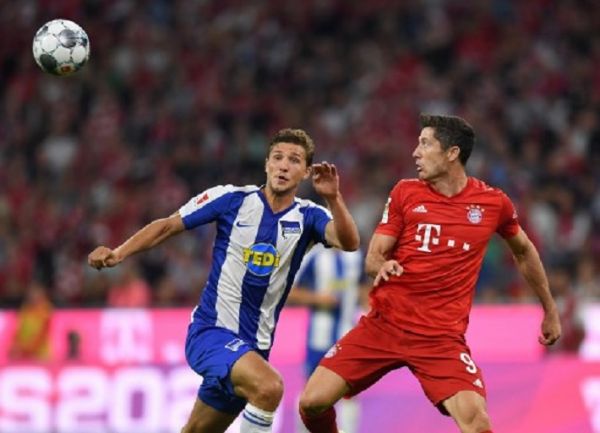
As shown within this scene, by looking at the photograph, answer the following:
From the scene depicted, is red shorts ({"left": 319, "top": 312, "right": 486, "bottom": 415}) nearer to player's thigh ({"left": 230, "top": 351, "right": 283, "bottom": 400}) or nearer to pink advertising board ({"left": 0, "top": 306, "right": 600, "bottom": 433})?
player's thigh ({"left": 230, "top": 351, "right": 283, "bottom": 400})

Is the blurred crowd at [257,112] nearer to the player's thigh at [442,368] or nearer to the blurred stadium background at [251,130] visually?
the blurred stadium background at [251,130]

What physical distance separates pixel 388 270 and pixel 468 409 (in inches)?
33.4

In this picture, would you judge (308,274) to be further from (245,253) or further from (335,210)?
(335,210)

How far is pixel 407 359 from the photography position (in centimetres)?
802

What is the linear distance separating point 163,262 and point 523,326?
458 centimetres

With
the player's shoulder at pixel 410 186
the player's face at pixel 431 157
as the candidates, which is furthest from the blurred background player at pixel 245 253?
the player's face at pixel 431 157

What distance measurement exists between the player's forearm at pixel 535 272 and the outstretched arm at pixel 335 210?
1.05 m

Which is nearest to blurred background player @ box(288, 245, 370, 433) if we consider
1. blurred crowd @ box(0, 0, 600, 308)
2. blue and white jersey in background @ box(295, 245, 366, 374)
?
blue and white jersey in background @ box(295, 245, 366, 374)

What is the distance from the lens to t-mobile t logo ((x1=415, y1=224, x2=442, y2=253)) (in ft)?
26.4

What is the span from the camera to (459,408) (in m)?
7.79

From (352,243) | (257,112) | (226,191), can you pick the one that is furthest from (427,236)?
(257,112)

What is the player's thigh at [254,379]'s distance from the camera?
775 cm

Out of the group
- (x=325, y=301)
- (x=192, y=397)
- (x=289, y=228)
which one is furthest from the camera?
(x=192, y=397)

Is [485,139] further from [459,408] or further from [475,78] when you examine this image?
[459,408]
